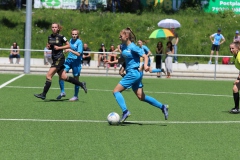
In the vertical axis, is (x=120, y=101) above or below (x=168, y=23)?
below

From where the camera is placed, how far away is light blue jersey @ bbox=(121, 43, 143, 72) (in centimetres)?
1184

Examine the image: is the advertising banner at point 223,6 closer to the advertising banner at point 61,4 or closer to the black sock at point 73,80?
the advertising banner at point 61,4

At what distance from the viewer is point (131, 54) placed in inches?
468

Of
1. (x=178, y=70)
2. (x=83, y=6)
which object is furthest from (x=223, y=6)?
(x=178, y=70)

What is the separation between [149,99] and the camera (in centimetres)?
1230

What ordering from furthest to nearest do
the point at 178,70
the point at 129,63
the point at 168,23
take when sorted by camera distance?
the point at 168,23 < the point at 178,70 < the point at 129,63

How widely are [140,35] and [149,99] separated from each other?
1119 inches

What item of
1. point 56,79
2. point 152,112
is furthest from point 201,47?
point 152,112

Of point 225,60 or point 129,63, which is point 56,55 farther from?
point 225,60

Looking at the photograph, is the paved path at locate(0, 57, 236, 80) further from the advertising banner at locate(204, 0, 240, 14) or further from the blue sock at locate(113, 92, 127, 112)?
the blue sock at locate(113, 92, 127, 112)

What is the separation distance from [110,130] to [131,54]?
4.73ft

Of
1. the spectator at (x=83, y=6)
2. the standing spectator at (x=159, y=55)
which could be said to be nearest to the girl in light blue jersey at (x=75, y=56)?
the standing spectator at (x=159, y=55)

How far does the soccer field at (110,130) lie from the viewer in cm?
897

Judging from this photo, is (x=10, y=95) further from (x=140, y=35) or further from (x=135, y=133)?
(x=140, y=35)
